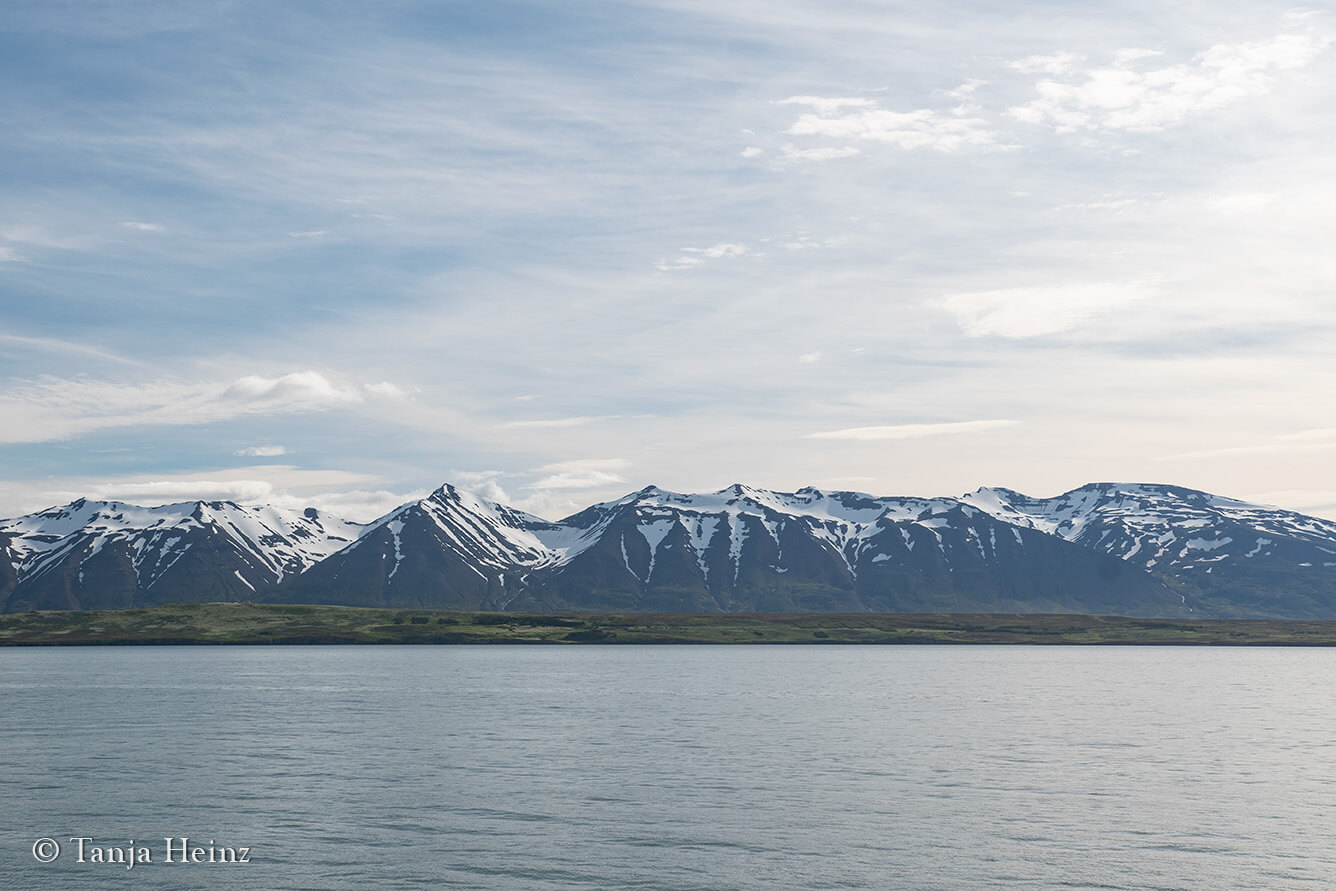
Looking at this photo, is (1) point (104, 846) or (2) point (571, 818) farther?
(2) point (571, 818)

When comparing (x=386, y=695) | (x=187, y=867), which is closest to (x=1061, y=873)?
(x=187, y=867)

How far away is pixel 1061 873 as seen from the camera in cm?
4278

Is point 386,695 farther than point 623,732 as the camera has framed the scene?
Yes

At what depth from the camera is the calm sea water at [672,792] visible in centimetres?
4344

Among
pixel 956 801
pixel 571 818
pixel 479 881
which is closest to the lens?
pixel 479 881

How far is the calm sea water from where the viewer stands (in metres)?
43.4

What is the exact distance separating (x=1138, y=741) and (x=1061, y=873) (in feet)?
156

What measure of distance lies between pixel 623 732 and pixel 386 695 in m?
50.8

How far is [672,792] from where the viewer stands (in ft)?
197

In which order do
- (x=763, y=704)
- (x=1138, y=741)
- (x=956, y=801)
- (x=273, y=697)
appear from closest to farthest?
(x=956, y=801), (x=1138, y=741), (x=763, y=704), (x=273, y=697)

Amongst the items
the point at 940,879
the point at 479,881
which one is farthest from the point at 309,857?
the point at 940,879

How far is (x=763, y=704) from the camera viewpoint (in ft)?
385

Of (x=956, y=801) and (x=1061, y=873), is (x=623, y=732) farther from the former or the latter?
(x=1061, y=873)

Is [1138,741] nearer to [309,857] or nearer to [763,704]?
[763,704]
